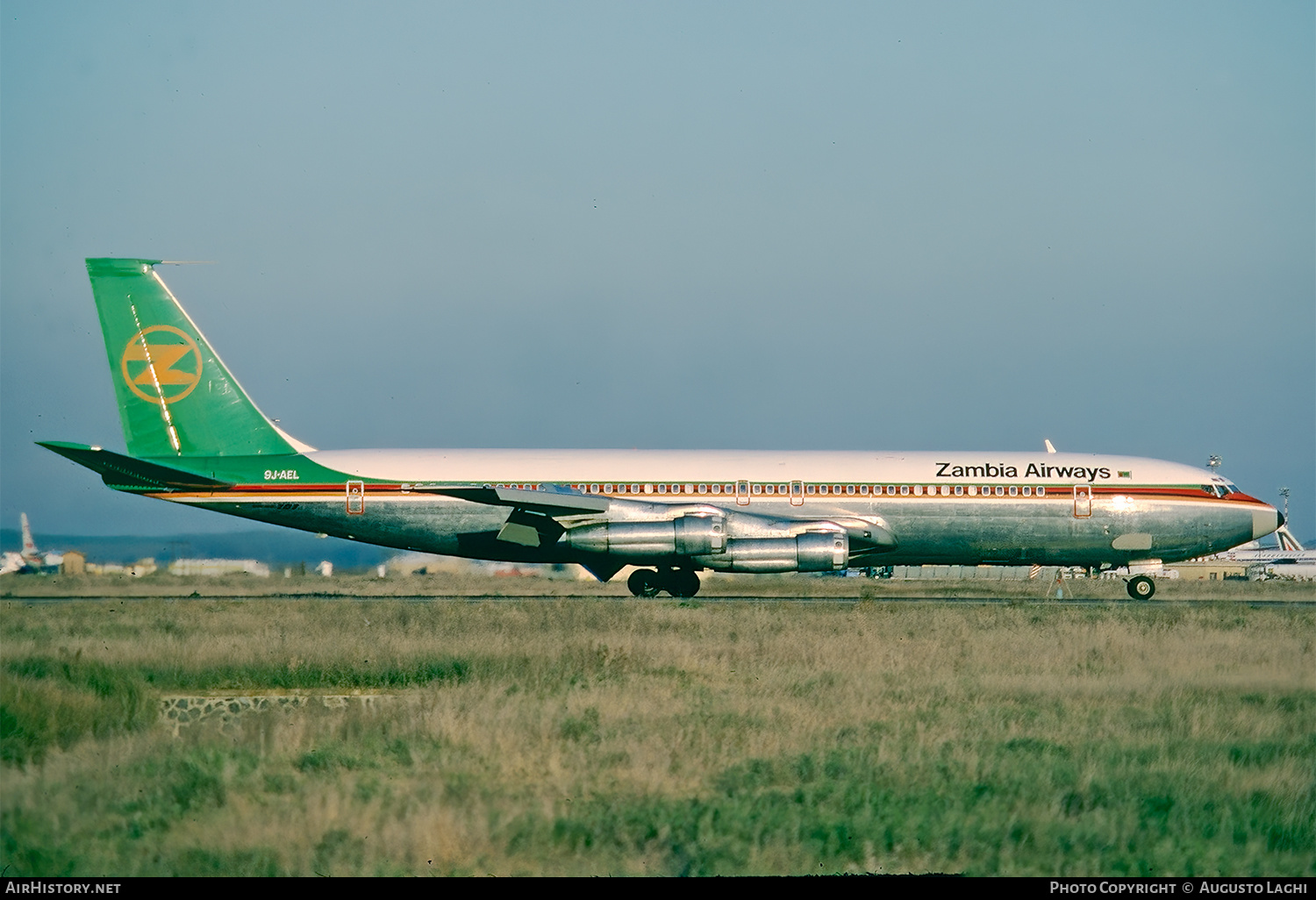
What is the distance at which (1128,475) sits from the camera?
34500 millimetres

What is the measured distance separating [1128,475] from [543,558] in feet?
51.9

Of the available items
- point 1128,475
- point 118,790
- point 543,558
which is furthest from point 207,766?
point 1128,475

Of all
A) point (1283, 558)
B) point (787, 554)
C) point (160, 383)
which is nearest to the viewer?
point (787, 554)

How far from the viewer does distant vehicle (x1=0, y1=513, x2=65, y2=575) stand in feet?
169

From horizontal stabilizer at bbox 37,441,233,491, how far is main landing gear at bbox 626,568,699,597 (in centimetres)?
1061

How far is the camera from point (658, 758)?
10.5 meters

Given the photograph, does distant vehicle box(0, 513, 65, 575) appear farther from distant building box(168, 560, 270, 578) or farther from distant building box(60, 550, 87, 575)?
distant building box(168, 560, 270, 578)

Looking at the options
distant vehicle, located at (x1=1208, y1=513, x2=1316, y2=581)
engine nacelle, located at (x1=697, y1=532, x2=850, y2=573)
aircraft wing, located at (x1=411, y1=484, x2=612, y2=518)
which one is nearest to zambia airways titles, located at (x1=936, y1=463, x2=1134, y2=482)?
engine nacelle, located at (x1=697, y1=532, x2=850, y2=573)

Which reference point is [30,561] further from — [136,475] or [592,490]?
[592,490]

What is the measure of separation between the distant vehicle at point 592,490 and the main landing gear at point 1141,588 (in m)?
0.11

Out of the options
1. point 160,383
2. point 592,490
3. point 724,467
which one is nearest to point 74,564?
point 160,383

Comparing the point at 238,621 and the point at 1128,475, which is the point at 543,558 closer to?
the point at 238,621

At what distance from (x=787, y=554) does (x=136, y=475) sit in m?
16.1
